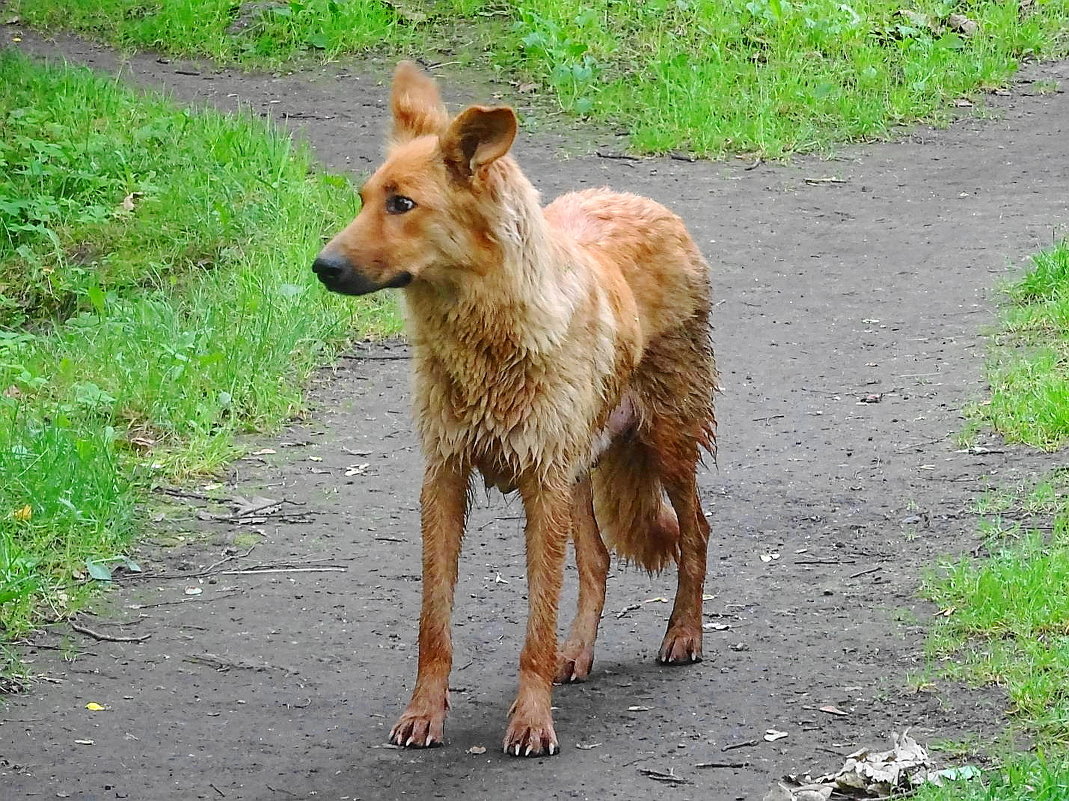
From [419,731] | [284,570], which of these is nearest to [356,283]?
[419,731]

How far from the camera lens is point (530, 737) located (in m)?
4.80

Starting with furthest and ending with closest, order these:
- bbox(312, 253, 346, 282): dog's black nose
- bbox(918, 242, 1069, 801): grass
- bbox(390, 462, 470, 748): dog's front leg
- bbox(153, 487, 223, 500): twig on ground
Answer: bbox(153, 487, 223, 500): twig on ground → bbox(390, 462, 470, 748): dog's front leg → bbox(312, 253, 346, 282): dog's black nose → bbox(918, 242, 1069, 801): grass

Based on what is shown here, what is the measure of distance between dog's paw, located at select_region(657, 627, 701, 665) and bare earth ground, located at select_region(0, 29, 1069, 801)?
62mm

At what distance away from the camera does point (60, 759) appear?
4.80m

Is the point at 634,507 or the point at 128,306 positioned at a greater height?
the point at 634,507

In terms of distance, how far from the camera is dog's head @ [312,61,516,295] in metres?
4.59

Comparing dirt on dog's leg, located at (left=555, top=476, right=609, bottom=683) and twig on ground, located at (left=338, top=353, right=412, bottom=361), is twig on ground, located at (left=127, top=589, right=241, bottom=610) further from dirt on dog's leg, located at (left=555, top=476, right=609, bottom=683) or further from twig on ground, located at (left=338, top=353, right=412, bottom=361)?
twig on ground, located at (left=338, top=353, right=412, bottom=361)

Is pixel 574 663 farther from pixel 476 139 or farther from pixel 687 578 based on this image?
pixel 476 139

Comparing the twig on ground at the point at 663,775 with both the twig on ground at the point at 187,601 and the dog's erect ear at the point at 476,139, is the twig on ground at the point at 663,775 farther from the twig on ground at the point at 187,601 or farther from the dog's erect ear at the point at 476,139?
the twig on ground at the point at 187,601

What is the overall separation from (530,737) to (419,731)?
14.3 inches

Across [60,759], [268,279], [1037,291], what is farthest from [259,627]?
[1037,291]

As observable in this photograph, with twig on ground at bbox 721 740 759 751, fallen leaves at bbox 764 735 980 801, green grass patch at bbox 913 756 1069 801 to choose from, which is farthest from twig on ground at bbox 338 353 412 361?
green grass patch at bbox 913 756 1069 801

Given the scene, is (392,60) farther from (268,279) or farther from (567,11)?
(268,279)

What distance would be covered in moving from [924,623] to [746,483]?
180cm
